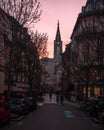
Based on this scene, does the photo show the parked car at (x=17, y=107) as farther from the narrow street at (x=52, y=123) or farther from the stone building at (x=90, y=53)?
the stone building at (x=90, y=53)

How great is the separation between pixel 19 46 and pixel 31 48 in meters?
20.4

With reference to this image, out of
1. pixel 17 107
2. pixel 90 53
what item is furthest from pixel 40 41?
pixel 17 107

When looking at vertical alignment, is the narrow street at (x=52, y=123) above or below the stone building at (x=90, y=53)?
below

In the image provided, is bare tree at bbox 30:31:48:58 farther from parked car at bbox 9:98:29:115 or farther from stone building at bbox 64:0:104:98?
parked car at bbox 9:98:29:115

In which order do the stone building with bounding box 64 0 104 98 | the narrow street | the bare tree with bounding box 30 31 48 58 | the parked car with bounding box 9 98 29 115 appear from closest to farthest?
the narrow street → the stone building with bounding box 64 0 104 98 → the parked car with bounding box 9 98 29 115 → the bare tree with bounding box 30 31 48 58

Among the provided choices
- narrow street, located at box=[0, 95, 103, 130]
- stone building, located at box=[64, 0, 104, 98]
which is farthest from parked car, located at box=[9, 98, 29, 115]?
stone building, located at box=[64, 0, 104, 98]

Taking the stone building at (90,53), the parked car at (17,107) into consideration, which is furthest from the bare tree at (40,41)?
the parked car at (17,107)

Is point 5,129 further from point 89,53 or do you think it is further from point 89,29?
point 89,53

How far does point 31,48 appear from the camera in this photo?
6309 centimetres

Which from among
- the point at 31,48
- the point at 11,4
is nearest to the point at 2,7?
the point at 11,4

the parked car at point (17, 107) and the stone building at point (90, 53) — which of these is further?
the parked car at point (17, 107)

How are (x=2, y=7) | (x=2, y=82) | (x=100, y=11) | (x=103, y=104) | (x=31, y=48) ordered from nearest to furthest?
1. (x=100, y=11)
2. (x=2, y=7)
3. (x=103, y=104)
4. (x=31, y=48)
5. (x=2, y=82)

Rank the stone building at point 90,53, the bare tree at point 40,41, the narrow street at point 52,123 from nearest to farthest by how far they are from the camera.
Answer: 1. the narrow street at point 52,123
2. the stone building at point 90,53
3. the bare tree at point 40,41

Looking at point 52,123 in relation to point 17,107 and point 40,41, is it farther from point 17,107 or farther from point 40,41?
point 40,41
